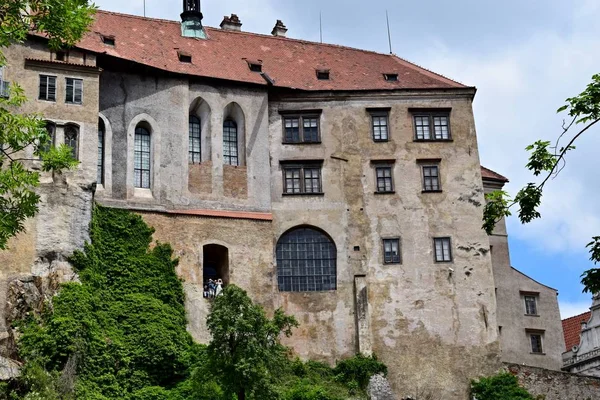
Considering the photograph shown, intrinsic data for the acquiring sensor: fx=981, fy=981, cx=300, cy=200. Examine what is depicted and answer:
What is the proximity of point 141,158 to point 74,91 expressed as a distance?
4.28m

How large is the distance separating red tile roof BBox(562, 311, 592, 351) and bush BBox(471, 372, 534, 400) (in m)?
16.5

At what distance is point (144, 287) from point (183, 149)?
268 inches

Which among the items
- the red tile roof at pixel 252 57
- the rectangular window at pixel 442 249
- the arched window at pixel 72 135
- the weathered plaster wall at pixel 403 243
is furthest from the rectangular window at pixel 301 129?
the arched window at pixel 72 135

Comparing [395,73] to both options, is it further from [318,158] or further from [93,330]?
[93,330]

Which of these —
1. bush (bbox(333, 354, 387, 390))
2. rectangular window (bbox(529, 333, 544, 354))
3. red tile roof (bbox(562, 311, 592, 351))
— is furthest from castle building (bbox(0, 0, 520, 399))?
red tile roof (bbox(562, 311, 592, 351))

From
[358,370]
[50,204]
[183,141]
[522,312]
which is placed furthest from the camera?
[522,312]

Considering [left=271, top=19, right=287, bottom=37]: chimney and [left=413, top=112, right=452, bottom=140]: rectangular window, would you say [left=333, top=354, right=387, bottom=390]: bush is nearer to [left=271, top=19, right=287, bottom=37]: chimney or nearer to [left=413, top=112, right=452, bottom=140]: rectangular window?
[left=413, top=112, right=452, bottom=140]: rectangular window

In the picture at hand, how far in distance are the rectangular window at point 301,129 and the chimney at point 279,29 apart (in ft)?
29.2

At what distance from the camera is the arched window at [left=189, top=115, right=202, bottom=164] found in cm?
4212

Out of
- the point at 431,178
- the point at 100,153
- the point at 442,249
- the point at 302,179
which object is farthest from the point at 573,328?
the point at 100,153

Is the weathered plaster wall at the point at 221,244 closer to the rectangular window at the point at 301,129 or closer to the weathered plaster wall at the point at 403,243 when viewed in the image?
the weathered plaster wall at the point at 403,243

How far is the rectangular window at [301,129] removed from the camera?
144 ft

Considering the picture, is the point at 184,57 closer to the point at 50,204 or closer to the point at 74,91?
the point at 74,91

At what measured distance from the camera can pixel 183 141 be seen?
4169 centimetres
